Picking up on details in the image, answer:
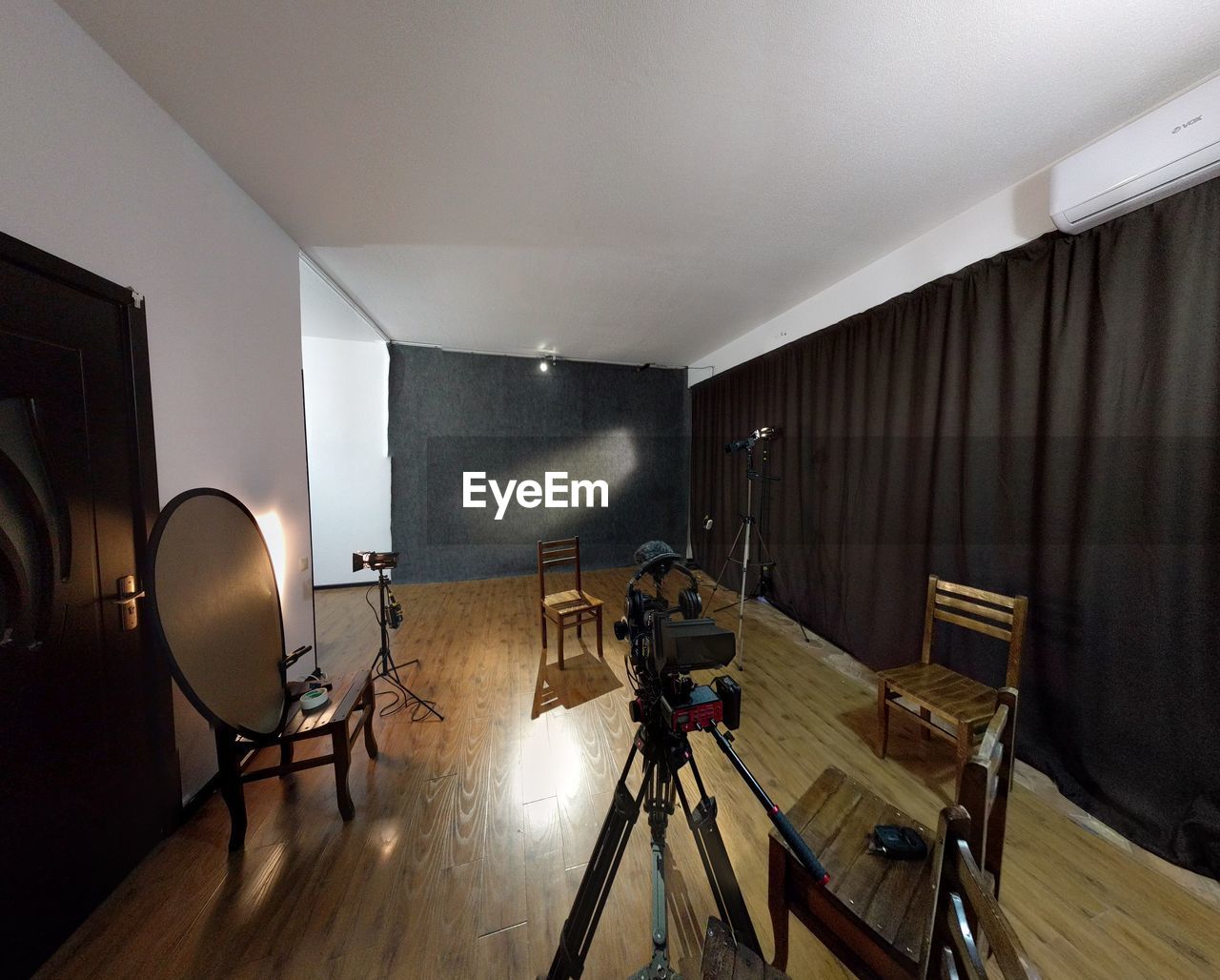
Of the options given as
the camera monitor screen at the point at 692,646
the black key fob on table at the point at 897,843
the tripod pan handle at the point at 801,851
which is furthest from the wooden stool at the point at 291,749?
the black key fob on table at the point at 897,843

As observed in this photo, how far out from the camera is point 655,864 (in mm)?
887

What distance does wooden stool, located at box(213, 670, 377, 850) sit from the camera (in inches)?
54.0

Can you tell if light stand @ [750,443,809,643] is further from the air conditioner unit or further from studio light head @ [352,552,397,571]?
studio light head @ [352,552,397,571]

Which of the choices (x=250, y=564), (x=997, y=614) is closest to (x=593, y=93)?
(x=250, y=564)

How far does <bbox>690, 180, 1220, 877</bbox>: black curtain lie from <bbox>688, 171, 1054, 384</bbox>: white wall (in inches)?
4.4

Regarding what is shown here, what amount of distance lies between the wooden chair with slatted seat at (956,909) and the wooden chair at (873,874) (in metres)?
0.12

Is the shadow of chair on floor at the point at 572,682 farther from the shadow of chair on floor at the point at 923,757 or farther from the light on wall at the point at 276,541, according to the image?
the light on wall at the point at 276,541

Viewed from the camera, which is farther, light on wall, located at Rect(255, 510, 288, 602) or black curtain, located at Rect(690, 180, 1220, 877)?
light on wall, located at Rect(255, 510, 288, 602)

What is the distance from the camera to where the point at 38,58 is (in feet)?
3.50

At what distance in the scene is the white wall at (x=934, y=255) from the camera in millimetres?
1753

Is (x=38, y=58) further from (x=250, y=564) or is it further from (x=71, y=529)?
(x=250, y=564)

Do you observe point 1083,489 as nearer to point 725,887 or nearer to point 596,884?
point 725,887

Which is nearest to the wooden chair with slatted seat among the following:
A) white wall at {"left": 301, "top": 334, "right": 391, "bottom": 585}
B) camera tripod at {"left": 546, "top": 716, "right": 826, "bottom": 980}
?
camera tripod at {"left": 546, "top": 716, "right": 826, "bottom": 980}

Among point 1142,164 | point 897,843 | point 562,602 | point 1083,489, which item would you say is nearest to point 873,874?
point 897,843
